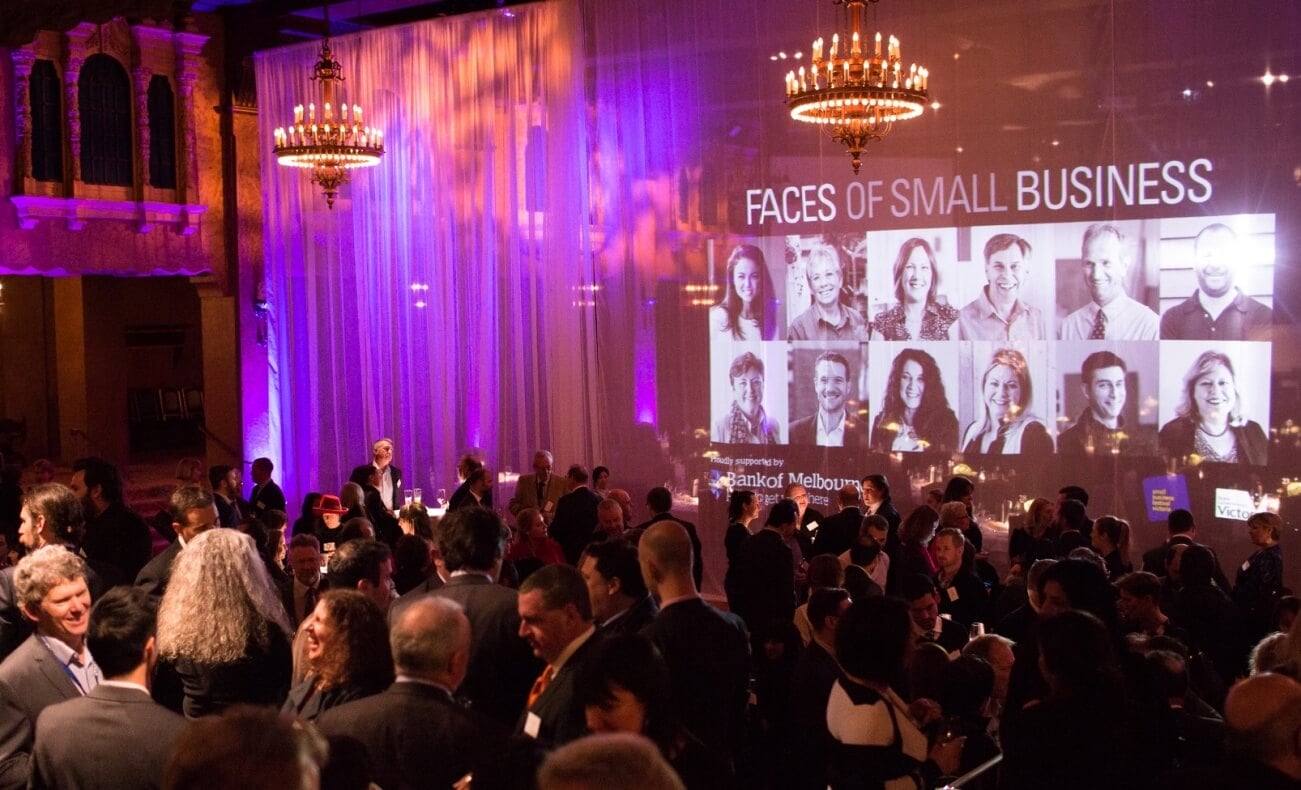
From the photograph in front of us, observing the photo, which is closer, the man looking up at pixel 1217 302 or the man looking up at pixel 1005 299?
the man looking up at pixel 1217 302

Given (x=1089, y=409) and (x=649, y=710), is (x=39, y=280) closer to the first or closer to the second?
(x=1089, y=409)

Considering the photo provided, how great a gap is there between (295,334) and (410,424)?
6.70 ft

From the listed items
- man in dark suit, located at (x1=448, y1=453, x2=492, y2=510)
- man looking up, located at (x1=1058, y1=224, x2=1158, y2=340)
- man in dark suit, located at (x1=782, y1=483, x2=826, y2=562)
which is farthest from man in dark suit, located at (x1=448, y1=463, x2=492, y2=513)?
man looking up, located at (x1=1058, y1=224, x2=1158, y2=340)

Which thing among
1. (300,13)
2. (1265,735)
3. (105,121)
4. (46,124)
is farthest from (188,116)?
(1265,735)

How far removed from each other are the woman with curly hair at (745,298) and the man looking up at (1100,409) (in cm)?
273

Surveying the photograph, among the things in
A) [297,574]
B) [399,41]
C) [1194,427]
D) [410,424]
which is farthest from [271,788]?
[399,41]

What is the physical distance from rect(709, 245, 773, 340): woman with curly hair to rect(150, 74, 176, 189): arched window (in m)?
6.78

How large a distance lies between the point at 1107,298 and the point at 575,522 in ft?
14.1

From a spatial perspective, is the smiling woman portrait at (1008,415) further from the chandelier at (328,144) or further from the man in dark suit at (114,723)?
the man in dark suit at (114,723)

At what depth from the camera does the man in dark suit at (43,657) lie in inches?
145

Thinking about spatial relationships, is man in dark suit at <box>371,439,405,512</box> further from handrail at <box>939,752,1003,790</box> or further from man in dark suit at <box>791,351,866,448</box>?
handrail at <box>939,752,1003,790</box>

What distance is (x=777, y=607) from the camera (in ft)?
22.3

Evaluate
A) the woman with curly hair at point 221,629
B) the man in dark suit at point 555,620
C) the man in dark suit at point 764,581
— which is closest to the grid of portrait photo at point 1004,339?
the man in dark suit at point 764,581

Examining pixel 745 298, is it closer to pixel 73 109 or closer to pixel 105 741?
pixel 73 109
